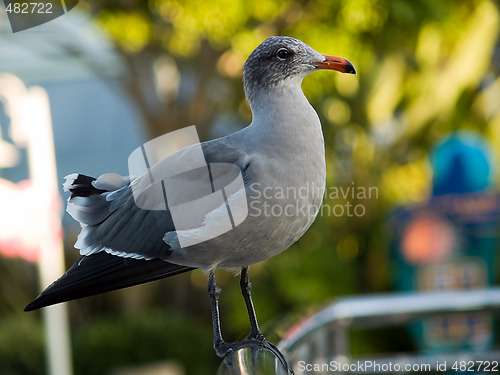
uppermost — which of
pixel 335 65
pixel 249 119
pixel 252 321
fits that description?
pixel 249 119

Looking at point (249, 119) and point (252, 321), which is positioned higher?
point (249, 119)

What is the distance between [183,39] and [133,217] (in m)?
2.83

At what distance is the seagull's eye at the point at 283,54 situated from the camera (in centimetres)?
56

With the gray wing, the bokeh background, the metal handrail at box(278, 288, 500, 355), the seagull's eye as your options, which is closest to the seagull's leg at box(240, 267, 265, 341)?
the gray wing

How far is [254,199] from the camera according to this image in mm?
559

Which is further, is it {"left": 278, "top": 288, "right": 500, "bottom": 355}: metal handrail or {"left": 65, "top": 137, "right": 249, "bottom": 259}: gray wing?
{"left": 278, "top": 288, "right": 500, "bottom": 355}: metal handrail

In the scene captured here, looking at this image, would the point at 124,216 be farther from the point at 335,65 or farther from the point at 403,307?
the point at 403,307

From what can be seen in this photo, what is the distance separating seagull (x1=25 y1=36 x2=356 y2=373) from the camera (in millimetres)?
551

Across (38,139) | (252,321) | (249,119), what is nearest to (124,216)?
(252,321)

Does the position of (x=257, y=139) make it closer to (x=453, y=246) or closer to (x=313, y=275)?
(x=453, y=246)

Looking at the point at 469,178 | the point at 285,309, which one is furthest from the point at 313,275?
the point at 469,178

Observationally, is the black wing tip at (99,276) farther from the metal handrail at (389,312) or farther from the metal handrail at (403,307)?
the metal handrail at (403,307)

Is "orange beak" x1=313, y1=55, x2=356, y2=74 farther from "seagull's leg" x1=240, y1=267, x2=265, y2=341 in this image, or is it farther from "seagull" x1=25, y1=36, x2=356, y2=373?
"seagull's leg" x1=240, y1=267, x2=265, y2=341

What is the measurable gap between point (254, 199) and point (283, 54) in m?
0.13
